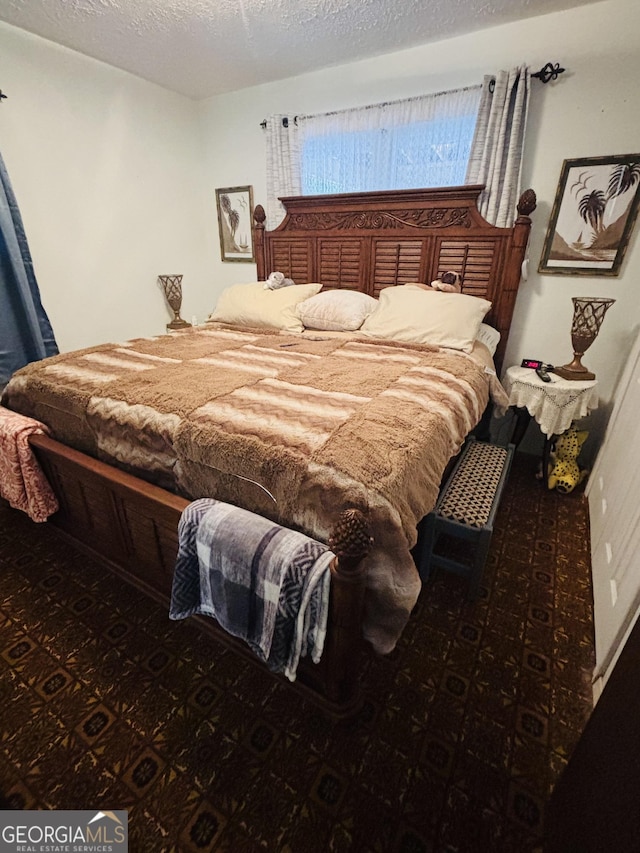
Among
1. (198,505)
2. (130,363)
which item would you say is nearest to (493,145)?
(130,363)

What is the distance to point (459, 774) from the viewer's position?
99cm

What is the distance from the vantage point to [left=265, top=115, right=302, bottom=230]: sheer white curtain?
2.75m

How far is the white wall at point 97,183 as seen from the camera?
2277 mm

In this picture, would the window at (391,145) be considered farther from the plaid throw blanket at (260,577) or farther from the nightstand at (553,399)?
the plaid throw blanket at (260,577)

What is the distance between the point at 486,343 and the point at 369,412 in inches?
56.5

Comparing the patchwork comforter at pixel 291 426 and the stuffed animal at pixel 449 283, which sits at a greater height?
the stuffed animal at pixel 449 283

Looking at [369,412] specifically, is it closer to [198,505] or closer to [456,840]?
[198,505]

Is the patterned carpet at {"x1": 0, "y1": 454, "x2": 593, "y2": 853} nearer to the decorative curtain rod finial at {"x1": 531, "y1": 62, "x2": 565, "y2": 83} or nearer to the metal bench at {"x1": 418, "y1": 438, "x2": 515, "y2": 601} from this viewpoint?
the metal bench at {"x1": 418, "y1": 438, "x2": 515, "y2": 601}

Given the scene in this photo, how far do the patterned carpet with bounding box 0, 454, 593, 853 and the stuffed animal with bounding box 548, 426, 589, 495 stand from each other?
786 millimetres

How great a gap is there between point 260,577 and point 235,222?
332cm

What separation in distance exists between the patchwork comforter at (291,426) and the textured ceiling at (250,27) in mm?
1772

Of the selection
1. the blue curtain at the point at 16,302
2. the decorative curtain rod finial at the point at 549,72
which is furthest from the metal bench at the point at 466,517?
the blue curtain at the point at 16,302

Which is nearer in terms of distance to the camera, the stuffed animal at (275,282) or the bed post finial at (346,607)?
the bed post finial at (346,607)

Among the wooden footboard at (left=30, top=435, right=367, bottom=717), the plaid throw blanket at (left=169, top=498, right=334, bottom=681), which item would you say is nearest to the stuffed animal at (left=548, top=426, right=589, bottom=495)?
the wooden footboard at (left=30, top=435, right=367, bottom=717)
